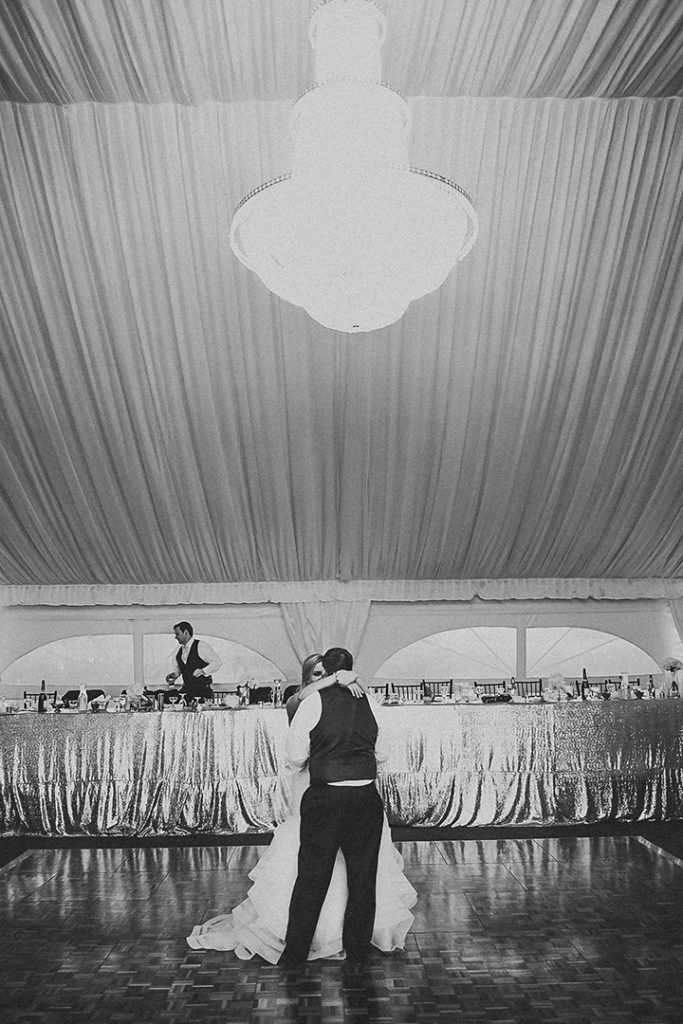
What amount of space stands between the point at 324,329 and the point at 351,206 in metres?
2.77

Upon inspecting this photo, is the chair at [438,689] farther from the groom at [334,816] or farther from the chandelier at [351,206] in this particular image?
the chandelier at [351,206]

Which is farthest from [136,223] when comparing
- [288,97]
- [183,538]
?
[183,538]

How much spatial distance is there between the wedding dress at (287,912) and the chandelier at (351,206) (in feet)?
→ 7.82

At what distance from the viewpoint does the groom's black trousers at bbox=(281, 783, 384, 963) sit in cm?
400

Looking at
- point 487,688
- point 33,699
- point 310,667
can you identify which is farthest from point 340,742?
point 33,699

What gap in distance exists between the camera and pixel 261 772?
22.7ft

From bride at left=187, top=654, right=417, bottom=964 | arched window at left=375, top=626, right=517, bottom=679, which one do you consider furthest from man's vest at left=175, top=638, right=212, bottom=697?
bride at left=187, top=654, right=417, bottom=964

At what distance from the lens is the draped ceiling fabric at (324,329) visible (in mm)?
5730

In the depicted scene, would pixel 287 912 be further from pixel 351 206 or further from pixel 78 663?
pixel 78 663

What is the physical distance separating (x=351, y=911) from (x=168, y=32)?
473 centimetres

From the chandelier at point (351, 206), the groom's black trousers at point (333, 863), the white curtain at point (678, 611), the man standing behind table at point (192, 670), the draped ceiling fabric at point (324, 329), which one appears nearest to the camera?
the groom's black trousers at point (333, 863)

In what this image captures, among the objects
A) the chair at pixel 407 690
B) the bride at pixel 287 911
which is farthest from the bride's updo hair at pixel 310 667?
the chair at pixel 407 690

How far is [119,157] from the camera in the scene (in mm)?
6328

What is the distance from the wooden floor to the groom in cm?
18
